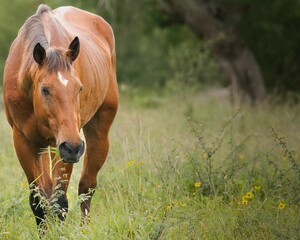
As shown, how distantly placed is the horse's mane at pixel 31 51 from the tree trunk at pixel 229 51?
11.8 m

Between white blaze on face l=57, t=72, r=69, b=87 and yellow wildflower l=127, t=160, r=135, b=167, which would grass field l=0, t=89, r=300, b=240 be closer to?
yellow wildflower l=127, t=160, r=135, b=167

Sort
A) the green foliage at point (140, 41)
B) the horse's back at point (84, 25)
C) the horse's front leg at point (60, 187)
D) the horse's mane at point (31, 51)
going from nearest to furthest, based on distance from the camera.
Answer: the horse's mane at point (31, 51), the horse's front leg at point (60, 187), the horse's back at point (84, 25), the green foliage at point (140, 41)

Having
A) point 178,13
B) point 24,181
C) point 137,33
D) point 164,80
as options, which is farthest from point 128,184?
point 164,80

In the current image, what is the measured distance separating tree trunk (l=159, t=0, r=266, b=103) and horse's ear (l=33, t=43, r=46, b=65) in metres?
12.7

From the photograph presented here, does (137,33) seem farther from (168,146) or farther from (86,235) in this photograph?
(86,235)

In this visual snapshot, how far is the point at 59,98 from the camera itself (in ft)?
18.9

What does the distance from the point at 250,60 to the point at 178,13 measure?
228cm

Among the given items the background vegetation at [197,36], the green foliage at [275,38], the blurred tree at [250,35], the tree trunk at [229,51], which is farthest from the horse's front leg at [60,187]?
the green foliage at [275,38]

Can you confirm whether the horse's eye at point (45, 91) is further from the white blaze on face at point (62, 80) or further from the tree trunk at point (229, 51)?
the tree trunk at point (229, 51)

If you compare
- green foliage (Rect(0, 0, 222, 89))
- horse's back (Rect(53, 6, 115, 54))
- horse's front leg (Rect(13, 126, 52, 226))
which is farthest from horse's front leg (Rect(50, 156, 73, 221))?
green foliage (Rect(0, 0, 222, 89))

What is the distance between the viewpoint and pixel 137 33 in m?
21.9

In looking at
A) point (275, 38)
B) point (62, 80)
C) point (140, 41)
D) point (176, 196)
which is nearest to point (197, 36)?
point (140, 41)

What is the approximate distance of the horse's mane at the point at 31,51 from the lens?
19.4 ft

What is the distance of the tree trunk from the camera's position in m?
18.5
